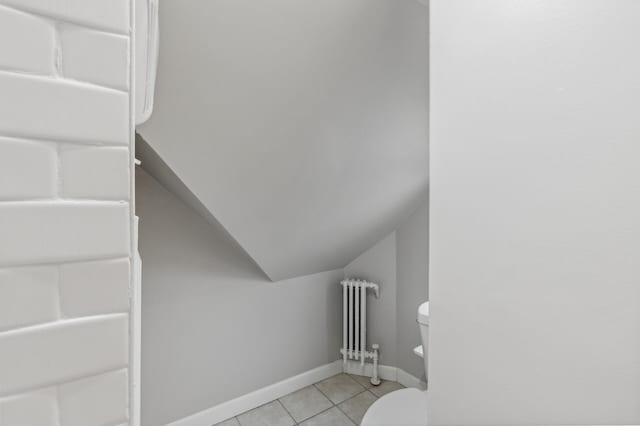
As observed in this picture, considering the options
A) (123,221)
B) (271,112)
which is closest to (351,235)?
(271,112)

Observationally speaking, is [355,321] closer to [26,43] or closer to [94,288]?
[94,288]

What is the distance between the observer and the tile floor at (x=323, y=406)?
219cm

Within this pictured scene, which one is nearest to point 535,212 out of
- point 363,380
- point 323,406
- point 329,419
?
point 329,419

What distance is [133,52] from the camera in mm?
456

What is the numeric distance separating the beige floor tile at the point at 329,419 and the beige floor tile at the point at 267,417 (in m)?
0.13

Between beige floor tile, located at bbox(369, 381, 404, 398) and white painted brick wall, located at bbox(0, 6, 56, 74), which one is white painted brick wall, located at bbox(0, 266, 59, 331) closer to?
white painted brick wall, located at bbox(0, 6, 56, 74)

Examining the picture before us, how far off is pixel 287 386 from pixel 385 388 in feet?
2.52

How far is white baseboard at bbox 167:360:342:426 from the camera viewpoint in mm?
2099

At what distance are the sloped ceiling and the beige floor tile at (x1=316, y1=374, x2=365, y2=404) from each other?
1182mm

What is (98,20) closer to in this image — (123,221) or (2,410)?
(123,221)

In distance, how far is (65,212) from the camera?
402 mm

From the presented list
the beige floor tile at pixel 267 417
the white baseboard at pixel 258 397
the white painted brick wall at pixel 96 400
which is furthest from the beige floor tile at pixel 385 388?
the white painted brick wall at pixel 96 400

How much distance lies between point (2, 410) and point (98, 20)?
47cm

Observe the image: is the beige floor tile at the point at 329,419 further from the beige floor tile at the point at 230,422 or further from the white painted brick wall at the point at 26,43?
the white painted brick wall at the point at 26,43
